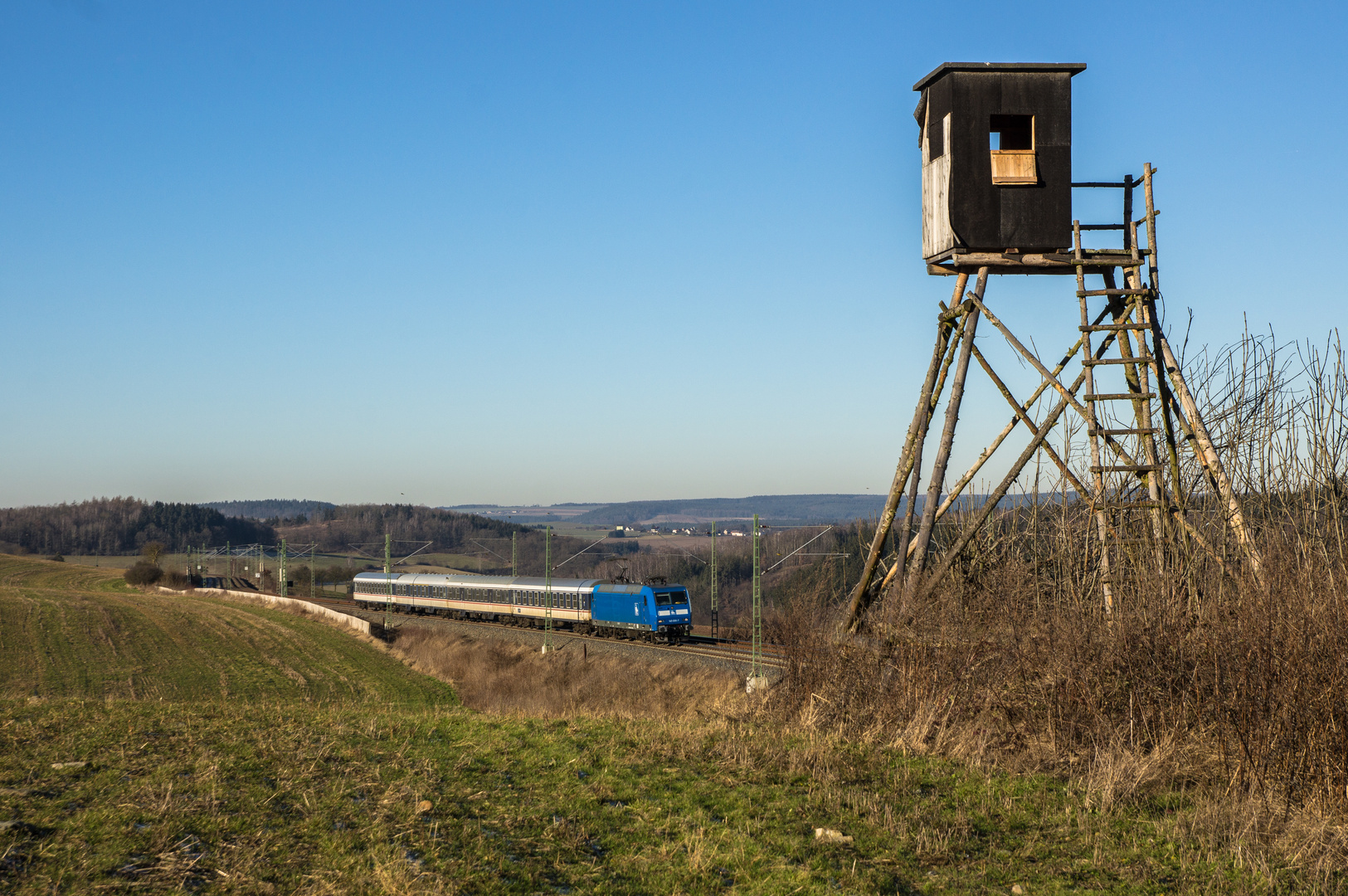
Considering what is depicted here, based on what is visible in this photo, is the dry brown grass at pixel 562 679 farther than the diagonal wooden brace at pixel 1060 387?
Yes

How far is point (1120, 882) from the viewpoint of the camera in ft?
22.5

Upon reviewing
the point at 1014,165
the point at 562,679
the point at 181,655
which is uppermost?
the point at 1014,165

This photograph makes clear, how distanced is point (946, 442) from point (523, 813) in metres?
7.96

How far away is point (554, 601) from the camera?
48.1 meters

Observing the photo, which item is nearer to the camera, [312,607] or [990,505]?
[990,505]

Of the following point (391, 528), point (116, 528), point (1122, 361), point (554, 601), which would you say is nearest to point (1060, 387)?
point (1122, 361)

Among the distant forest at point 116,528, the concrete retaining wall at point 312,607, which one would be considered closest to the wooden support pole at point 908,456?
the concrete retaining wall at point 312,607

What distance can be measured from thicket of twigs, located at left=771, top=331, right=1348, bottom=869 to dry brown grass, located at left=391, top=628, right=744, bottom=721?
341cm

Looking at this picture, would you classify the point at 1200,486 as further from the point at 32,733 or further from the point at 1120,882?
the point at 32,733

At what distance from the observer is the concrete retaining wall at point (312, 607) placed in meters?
54.5

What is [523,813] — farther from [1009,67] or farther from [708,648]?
[708,648]

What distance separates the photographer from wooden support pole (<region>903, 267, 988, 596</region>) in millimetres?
12953

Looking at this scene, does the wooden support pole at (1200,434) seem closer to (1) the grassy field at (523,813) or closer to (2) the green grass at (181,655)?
(1) the grassy field at (523,813)

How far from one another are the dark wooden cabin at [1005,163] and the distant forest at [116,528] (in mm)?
175945
